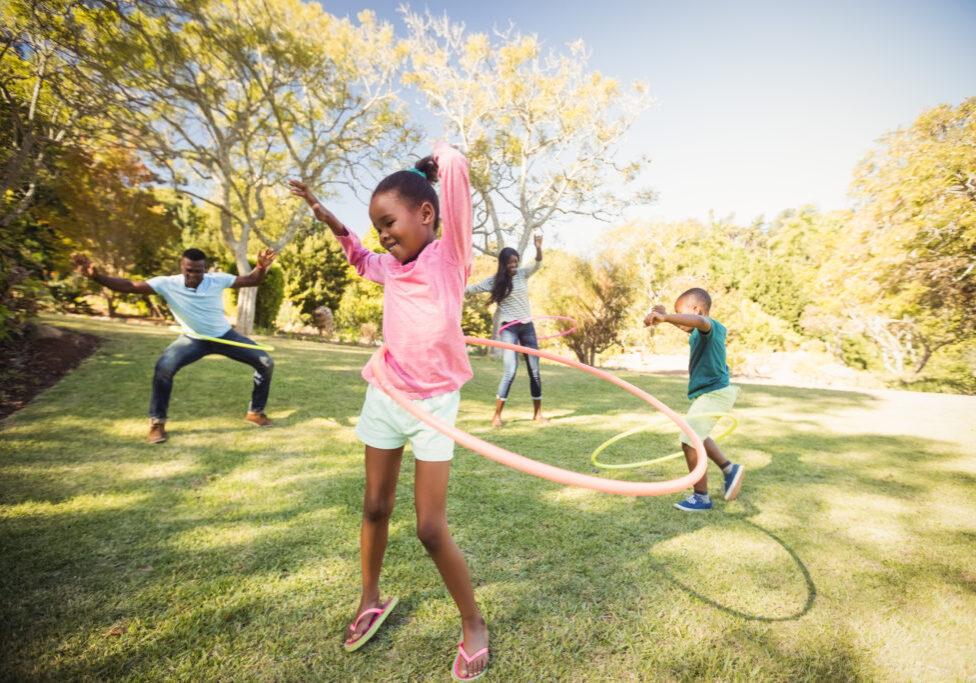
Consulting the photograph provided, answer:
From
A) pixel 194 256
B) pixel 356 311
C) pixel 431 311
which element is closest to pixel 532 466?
pixel 431 311

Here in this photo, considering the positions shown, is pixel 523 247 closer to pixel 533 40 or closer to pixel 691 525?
pixel 533 40

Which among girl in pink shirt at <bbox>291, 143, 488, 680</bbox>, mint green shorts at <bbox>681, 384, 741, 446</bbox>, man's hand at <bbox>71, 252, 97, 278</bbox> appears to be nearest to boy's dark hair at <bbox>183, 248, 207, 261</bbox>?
man's hand at <bbox>71, 252, 97, 278</bbox>

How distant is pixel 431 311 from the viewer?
5.79 ft

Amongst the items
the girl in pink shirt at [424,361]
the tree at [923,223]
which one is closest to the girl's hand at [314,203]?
the girl in pink shirt at [424,361]

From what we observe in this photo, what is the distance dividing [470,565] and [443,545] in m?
0.90

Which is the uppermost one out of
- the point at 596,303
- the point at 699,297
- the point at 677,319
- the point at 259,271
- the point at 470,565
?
the point at 596,303

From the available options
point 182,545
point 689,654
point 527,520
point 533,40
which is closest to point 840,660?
point 689,654

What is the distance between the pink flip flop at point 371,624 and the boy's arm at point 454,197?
1700mm

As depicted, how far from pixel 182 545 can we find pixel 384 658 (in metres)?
1.58

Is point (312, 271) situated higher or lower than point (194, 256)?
higher

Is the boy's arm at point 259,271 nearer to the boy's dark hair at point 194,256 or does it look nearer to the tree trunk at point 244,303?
the boy's dark hair at point 194,256

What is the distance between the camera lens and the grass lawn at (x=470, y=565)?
1.87 meters

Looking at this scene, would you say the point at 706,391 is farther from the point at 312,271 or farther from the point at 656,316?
the point at 312,271

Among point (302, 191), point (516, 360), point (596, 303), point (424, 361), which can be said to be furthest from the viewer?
point (596, 303)
